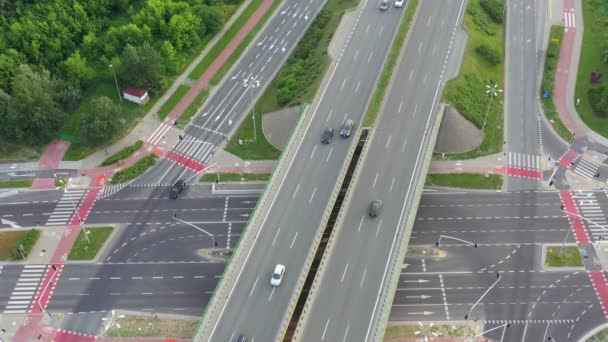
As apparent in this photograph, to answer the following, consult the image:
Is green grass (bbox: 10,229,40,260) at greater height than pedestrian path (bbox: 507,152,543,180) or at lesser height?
lesser

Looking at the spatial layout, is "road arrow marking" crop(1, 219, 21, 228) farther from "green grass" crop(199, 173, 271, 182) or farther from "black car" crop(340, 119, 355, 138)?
"black car" crop(340, 119, 355, 138)

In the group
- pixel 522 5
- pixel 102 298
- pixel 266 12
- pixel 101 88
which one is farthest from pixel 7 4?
pixel 522 5

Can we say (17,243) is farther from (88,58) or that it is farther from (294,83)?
(294,83)

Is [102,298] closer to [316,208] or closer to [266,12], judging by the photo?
[316,208]

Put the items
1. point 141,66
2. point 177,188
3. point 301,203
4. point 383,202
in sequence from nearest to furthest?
point 301,203 → point 383,202 → point 177,188 → point 141,66

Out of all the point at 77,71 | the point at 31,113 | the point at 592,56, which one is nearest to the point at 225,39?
the point at 77,71

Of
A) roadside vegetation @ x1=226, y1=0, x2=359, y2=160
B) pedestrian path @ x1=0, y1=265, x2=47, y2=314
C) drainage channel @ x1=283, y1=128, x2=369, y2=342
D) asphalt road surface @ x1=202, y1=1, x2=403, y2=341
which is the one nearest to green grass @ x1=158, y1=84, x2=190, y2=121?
roadside vegetation @ x1=226, y1=0, x2=359, y2=160

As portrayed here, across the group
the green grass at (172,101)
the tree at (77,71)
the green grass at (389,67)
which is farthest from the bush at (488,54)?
the tree at (77,71)
